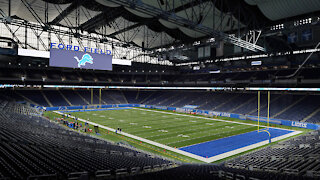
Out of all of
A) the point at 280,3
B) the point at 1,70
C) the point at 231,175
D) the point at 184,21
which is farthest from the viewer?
the point at 1,70

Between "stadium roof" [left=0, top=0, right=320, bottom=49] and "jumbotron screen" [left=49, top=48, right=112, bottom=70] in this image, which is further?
"jumbotron screen" [left=49, top=48, right=112, bottom=70]

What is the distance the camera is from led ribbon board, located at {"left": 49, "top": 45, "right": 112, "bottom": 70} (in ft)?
108

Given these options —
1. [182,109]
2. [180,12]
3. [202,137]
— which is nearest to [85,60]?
[180,12]

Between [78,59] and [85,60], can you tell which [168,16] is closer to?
[78,59]

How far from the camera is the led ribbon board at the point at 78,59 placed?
32.9m

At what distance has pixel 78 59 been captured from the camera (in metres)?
34.7

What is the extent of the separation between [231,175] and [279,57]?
41.6 m

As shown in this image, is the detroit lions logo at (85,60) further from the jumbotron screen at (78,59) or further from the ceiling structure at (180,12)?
the ceiling structure at (180,12)

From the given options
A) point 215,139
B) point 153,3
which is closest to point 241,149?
point 215,139

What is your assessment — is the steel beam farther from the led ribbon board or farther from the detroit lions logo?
the detroit lions logo

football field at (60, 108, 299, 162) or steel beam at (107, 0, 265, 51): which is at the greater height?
steel beam at (107, 0, 265, 51)

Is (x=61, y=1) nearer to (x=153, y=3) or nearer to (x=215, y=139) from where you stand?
(x=153, y=3)

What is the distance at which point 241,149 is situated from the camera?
2066 cm

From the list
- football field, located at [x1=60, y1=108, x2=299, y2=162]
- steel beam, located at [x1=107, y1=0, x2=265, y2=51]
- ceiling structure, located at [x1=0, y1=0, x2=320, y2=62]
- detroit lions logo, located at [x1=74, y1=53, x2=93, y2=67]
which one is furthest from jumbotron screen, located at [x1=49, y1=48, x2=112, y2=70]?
steel beam, located at [x1=107, y1=0, x2=265, y2=51]
